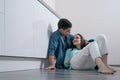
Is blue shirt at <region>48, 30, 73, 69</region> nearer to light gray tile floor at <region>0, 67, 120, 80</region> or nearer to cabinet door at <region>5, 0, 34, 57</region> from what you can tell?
cabinet door at <region>5, 0, 34, 57</region>

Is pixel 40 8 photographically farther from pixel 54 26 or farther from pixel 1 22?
pixel 1 22

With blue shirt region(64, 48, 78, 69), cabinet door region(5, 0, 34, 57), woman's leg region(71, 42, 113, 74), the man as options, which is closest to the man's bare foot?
woman's leg region(71, 42, 113, 74)

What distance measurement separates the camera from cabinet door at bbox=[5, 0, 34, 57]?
1923 mm

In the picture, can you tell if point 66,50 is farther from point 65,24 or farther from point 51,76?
point 51,76

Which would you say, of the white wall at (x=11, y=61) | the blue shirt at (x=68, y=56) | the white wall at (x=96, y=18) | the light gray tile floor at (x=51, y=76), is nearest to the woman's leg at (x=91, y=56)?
the blue shirt at (x=68, y=56)

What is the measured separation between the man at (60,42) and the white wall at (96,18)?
1.96m

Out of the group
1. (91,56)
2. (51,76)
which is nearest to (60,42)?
(91,56)

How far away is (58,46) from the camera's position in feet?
10.5

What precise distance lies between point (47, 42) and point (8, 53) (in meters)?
1.21

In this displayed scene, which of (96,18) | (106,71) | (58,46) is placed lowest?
(106,71)

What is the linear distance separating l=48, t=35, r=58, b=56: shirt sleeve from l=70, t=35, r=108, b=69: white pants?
13.2 inches

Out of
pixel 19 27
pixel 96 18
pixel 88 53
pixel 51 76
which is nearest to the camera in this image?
pixel 51 76

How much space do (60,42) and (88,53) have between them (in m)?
0.72

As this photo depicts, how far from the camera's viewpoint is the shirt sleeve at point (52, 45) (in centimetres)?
303
